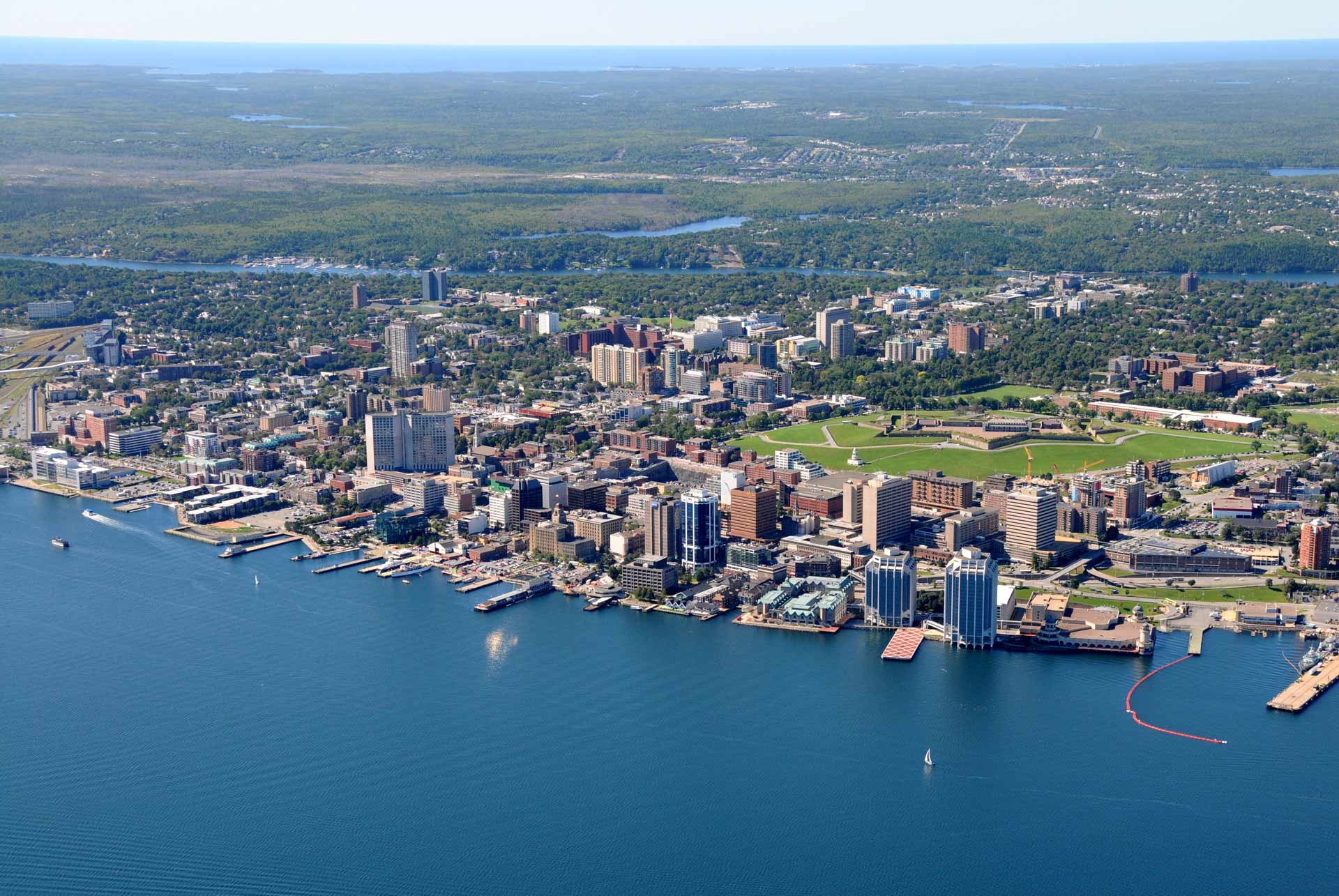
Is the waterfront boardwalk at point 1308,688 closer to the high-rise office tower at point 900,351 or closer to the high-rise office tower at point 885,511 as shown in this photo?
the high-rise office tower at point 885,511

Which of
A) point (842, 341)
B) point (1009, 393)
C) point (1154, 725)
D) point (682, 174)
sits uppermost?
point (682, 174)

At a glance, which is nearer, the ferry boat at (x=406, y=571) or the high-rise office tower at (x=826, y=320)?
the ferry boat at (x=406, y=571)

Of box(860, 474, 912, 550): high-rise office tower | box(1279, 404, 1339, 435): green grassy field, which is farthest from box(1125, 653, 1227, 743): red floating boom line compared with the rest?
box(1279, 404, 1339, 435): green grassy field

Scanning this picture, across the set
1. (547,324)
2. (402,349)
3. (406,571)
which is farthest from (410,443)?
(547,324)

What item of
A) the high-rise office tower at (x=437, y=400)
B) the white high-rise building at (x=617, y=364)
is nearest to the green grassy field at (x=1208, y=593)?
the high-rise office tower at (x=437, y=400)

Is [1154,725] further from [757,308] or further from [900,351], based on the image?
[757,308]

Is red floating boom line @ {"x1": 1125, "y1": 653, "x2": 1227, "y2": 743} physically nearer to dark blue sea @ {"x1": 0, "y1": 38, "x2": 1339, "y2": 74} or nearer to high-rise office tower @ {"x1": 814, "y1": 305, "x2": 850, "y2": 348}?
high-rise office tower @ {"x1": 814, "y1": 305, "x2": 850, "y2": 348}

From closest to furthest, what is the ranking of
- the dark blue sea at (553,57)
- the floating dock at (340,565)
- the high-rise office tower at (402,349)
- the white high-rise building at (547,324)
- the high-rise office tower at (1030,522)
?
the high-rise office tower at (1030,522) < the floating dock at (340,565) < the high-rise office tower at (402,349) < the white high-rise building at (547,324) < the dark blue sea at (553,57)
